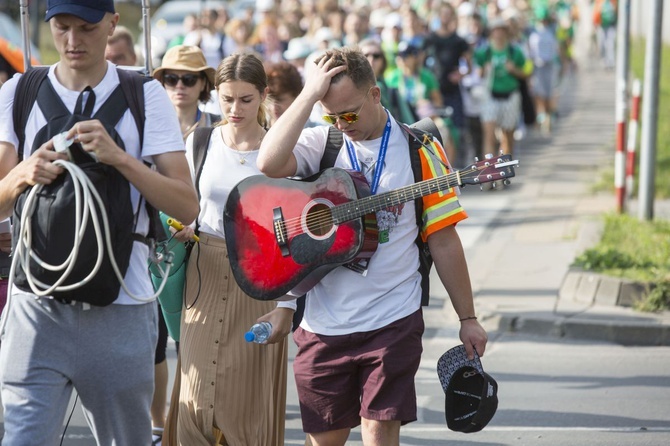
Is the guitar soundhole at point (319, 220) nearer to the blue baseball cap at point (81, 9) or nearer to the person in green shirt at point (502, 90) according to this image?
the blue baseball cap at point (81, 9)

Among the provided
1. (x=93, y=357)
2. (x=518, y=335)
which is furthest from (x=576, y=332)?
(x=93, y=357)

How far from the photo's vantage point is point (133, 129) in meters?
3.73

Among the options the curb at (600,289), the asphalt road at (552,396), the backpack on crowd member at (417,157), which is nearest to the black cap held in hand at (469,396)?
the backpack on crowd member at (417,157)

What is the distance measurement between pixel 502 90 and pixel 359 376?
12.0 metres

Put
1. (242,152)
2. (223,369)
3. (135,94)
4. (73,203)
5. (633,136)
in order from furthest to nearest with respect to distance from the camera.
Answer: (633,136) → (242,152) → (223,369) → (135,94) → (73,203)

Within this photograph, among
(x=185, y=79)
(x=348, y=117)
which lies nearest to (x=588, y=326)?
(x=185, y=79)

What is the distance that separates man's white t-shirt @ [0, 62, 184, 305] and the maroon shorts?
0.87 m

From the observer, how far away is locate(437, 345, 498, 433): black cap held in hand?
443 cm

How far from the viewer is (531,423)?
6.45 m

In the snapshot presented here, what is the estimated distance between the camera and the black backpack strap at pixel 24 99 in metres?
3.75

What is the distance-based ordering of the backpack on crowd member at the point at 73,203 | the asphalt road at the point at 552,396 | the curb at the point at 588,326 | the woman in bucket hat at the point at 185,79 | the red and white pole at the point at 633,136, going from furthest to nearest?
the red and white pole at the point at 633,136, the curb at the point at 588,326, the woman in bucket hat at the point at 185,79, the asphalt road at the point at 552,396, the backpack on crowd member at the point at 73,203

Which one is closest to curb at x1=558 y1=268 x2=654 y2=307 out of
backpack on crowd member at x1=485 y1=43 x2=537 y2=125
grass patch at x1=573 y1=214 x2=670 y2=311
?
grass patch at x1=573 y1=214 x2=670 y2=311

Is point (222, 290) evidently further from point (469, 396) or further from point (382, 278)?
point (469, 396)

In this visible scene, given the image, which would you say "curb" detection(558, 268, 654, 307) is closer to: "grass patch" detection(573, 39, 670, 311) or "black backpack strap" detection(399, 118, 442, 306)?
"grass patch" detection(573, 39, 670, 311)
